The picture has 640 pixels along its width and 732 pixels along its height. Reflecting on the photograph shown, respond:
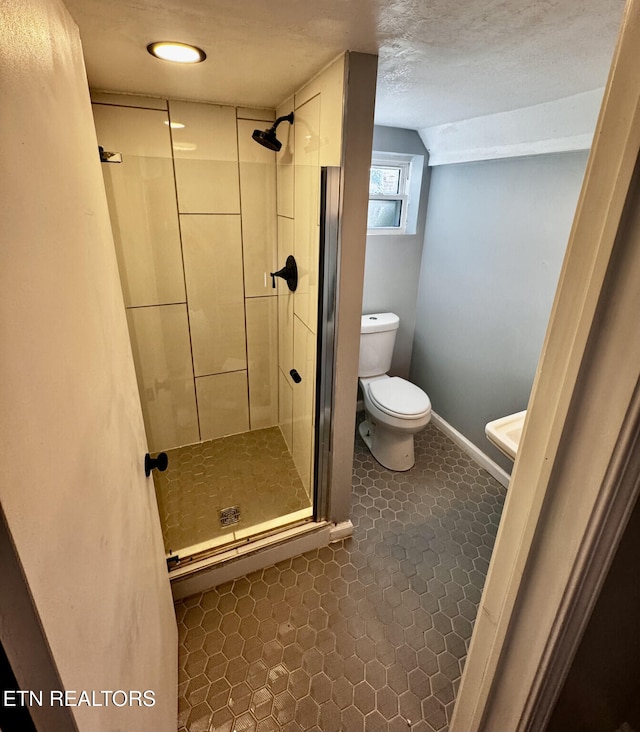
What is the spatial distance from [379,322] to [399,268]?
445 millimetres

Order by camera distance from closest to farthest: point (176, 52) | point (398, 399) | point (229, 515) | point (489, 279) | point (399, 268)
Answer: point (176, 52), point (229, 515), point (489, 279), point (398, 399), point (399, 268)

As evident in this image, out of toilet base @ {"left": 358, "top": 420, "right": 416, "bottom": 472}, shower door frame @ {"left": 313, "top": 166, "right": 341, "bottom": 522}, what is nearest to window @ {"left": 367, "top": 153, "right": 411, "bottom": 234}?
shower door frame @ {"left": 313, "top": 166, "right": 341, "bottom": 522}

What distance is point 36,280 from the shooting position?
499mm

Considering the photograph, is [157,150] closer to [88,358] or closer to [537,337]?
[88,358]

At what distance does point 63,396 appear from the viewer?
21.7 inches

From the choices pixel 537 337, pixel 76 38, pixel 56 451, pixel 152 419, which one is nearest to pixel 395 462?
pixel 537 337

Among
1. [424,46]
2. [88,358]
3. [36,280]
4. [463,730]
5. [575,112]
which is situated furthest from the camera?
[575,112]

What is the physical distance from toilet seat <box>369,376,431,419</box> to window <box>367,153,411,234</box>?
3.35 ft

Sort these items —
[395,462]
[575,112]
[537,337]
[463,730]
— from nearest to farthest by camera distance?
1. [463,730]
2. [575,112]
3. [537,337]
4. [395,462]

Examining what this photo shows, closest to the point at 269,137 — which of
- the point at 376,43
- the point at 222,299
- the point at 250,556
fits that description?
the point at 376,43

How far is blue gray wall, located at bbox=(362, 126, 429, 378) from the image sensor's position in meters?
2.42

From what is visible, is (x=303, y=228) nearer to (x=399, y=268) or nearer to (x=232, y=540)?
(x=399, y=268)

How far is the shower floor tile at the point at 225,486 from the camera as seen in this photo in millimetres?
1859

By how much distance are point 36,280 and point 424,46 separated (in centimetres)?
126
